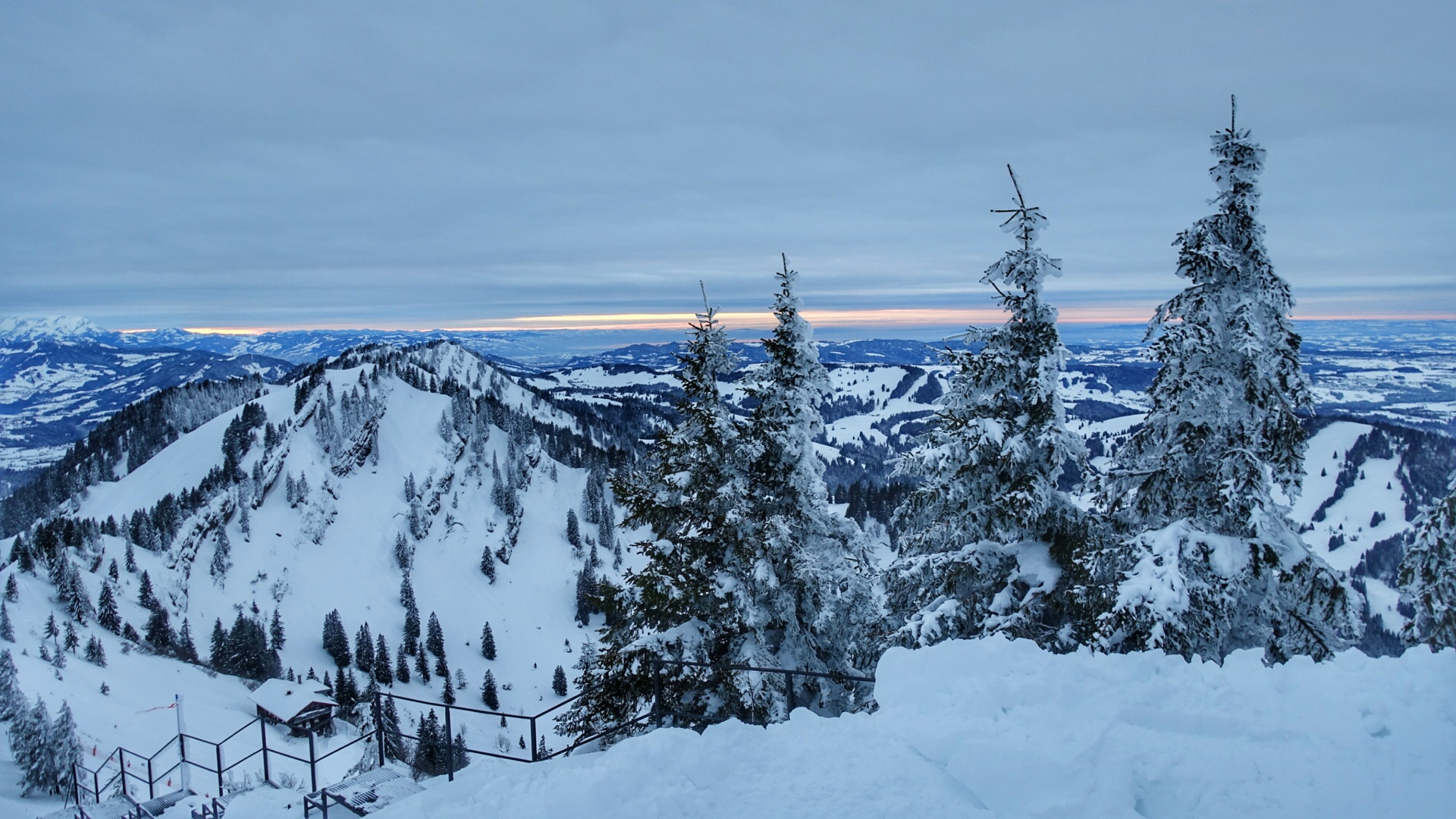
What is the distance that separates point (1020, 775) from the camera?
6.19 meters

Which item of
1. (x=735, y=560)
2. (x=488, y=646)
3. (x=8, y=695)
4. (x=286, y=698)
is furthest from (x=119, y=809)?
(x=488, y=646)

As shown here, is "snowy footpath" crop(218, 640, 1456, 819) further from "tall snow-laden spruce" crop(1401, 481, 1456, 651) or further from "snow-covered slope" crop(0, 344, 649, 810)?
"snow-covered slope" crop(0, 344, 649, 810)

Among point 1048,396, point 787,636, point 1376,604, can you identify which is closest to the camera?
point 1048,396

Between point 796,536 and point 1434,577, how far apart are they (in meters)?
8.92

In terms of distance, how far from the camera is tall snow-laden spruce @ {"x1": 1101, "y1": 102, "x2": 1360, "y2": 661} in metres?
8.62

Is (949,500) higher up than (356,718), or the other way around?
(949,500)

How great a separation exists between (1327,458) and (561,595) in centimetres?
22517

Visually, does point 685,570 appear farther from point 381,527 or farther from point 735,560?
point 381,527

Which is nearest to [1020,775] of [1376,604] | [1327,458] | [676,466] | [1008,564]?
[1008,564]

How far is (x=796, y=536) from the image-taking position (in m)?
13.1

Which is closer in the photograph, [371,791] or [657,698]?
[371,791]

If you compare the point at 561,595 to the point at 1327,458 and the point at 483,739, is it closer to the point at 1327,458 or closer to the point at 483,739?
the point at 483,739

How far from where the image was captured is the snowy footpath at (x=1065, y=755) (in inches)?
229

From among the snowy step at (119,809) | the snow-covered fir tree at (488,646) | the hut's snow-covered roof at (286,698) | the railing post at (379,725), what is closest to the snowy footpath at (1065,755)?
the railing post at (379,725)
